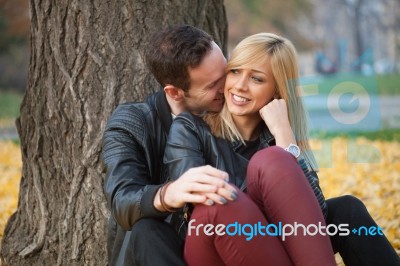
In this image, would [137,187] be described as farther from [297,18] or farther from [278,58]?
[297,18]

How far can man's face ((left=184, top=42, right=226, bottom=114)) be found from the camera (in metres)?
2.83

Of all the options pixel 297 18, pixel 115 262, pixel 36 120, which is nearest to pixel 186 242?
pixel 115 262

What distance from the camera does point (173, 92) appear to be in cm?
289

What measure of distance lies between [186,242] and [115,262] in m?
0.47

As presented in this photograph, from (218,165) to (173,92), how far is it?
416 mm

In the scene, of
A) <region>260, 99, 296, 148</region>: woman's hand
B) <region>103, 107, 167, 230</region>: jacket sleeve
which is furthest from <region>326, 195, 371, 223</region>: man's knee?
<region>103, 107, 167, 230</region>: jacket sleeve

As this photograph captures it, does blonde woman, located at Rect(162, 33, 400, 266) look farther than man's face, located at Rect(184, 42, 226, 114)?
No

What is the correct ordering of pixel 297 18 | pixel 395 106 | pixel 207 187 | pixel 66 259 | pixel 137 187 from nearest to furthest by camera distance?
pixel 207 187 < pixel 137 187 < pixel 66 259 < pixel 395 106 < pixel 297 18

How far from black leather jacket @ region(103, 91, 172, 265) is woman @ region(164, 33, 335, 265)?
5.0 inches

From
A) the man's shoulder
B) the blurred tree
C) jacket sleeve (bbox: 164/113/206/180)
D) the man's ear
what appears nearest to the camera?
jacket sleeve (bbox: 164/113/206/180)

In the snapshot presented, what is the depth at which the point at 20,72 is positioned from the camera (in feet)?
67.2

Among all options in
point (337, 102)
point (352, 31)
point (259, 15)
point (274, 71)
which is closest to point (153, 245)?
point (274, 71)

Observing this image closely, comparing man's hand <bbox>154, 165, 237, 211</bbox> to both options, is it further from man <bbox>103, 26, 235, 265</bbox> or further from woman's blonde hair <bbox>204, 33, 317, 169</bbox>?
woman's blonde hair <bbox>204, 33, 317, 169</bbox>

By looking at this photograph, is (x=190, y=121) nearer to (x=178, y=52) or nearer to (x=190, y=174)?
(x=178, y=52)
